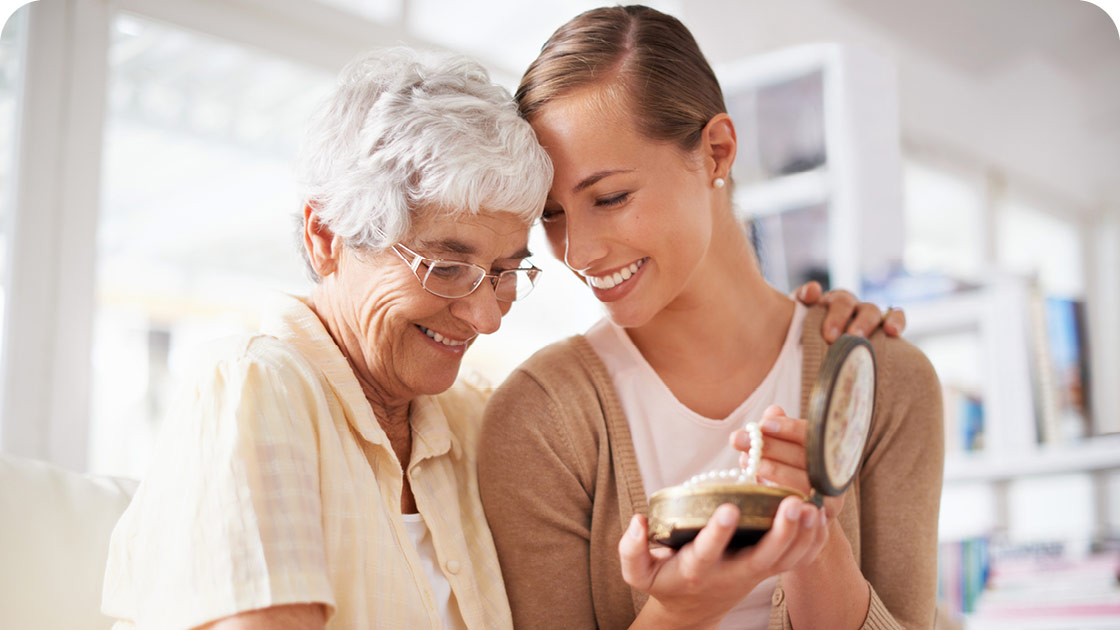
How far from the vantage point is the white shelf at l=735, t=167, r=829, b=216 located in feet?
11.4

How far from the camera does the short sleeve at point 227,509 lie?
1132mm

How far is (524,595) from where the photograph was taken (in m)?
1.61

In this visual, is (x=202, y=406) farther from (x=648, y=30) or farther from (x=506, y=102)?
(x=648, y=30)

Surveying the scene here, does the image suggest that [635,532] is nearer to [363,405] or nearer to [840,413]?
[840,413]

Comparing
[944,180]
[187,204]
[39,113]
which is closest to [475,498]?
[39,113]

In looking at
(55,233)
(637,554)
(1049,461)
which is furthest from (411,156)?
(1049,461)

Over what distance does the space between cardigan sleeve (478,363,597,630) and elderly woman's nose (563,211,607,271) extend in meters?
0.27

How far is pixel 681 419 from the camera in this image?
171 centimetres

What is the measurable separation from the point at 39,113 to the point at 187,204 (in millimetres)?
1424

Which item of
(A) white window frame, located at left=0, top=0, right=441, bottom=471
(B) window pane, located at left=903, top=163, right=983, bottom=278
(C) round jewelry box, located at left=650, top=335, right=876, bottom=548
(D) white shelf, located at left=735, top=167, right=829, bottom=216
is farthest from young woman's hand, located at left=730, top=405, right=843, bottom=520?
(B) window pane, located at left=903, top=163, right=983, bottom=278

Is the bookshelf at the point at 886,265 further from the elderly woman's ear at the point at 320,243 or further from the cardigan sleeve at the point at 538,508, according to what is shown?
the elderly woman's ear at the point at 320,243

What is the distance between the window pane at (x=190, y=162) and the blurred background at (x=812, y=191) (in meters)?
0.01

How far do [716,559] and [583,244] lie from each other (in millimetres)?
641

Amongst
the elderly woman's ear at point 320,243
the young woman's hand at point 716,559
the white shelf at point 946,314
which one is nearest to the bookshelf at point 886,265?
the white shelf at point 946,314
